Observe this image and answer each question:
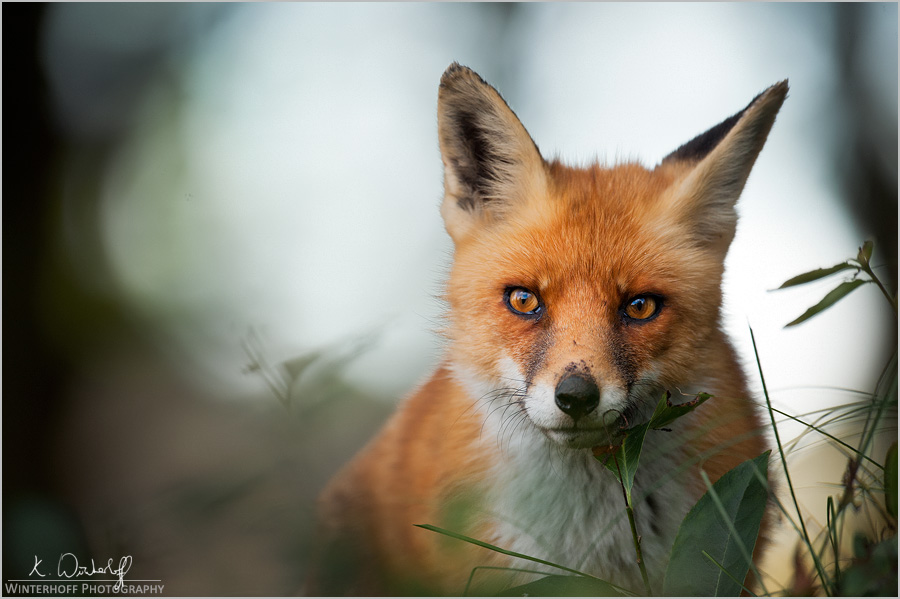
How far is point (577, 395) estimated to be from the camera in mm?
1388

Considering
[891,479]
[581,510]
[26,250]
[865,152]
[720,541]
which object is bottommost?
[581,510]

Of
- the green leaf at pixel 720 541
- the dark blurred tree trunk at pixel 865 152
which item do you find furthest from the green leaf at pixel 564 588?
the dark blurred tree trunk at pixel 865 152

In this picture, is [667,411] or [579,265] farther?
[579,265]

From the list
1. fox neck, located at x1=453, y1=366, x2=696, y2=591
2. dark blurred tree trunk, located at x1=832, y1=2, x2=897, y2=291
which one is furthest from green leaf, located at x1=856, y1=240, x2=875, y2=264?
dark blurred tree trunk, located at x1=832, y1=2, x2=897, y2=291

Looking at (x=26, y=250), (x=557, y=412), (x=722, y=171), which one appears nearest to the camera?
(x=557, y=412)

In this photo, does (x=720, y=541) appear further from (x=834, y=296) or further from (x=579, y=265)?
(x=579, y=265)

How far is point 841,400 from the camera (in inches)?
63.7

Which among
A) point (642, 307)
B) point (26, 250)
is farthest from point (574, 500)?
point (26, 250)

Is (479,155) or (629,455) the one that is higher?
(479,155)

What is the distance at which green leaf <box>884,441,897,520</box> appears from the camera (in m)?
1.17

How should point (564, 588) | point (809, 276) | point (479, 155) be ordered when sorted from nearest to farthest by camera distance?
point (564, 588)
point (809, 276)
point (479, 155)

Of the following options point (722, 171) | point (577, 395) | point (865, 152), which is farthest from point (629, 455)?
point (865, 152)

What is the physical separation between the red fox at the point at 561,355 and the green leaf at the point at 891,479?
38cm

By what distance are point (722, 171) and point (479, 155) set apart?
2.58ft
